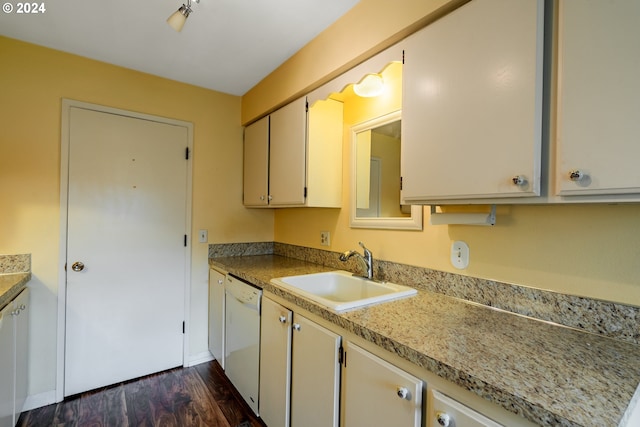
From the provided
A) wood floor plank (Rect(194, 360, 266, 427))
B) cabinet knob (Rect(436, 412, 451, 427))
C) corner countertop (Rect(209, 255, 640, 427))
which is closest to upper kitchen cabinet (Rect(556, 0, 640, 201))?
corner countertop (Rect(209, 255, 640, 427))

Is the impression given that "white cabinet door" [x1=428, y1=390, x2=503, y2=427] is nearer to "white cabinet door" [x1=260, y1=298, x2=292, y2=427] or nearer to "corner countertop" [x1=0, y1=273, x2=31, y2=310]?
"white cabinet door" [x1=260, y1=298, x2=292, y2=427]

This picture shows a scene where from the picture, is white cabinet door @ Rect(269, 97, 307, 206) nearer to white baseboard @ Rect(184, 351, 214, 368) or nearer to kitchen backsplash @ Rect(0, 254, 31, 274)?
white baseboard @ Rect(184, 351, 214, 368)

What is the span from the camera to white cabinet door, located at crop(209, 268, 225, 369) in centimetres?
218

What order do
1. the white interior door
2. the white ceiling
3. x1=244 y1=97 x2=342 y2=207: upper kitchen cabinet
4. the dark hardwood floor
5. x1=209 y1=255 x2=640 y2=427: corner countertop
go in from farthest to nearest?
the white interior door → x1=244 y1=97 x2=342 y2=207: upper kitchen cabinet → the dark hardwood floor → the white ceiling → x1=209 y1=255 x2=640 y2=427: corner countertop

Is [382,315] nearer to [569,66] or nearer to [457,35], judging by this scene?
[569,66]

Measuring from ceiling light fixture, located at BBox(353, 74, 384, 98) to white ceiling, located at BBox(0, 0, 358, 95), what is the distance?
0.36 metres

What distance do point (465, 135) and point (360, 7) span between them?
0.89 m

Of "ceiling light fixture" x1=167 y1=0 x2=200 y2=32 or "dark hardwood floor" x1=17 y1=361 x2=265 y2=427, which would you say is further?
"dark hardwood floor" x1=17 y1=361 x2=265 y2=427

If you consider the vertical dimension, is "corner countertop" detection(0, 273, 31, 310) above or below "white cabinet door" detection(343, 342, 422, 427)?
above

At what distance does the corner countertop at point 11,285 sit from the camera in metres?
1.40

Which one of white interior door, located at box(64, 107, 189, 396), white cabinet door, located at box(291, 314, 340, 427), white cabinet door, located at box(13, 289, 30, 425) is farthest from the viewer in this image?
white interior door, located at box(64, 107, 189, 396)

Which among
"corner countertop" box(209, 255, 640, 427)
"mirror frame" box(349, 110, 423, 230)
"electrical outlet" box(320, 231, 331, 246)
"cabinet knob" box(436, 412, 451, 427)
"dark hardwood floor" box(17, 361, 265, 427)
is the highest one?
"mirror frame" box(349, 110, 423, 230)

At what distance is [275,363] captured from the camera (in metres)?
1.50

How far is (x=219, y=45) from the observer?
6.03ft
